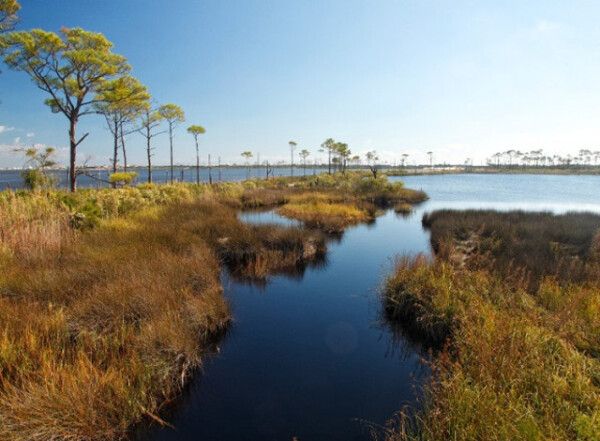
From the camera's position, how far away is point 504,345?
10.9 feet

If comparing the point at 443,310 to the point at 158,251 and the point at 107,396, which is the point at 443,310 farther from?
the point at 158,251

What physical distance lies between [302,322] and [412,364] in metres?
2.19

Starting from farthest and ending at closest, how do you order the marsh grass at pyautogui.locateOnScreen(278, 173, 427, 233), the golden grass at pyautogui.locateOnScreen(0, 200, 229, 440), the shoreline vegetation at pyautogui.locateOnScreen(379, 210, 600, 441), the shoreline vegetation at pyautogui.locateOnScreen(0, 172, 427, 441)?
1. the marsh grass at pyautogui.locateOnScreen(278, 173, 427, 233)
2. the shoreline vegetation at pyautogui.locateOnScreen(0, 172, 427, 441)
3. the golden grass at pyautogui.locateOnScreen(0, 200, 229, 440)
4. the shoreline vegetation at pyautogui.locateOnScreen(379, 210, 600, 441)

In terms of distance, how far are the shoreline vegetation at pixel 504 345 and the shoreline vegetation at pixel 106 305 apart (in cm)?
286

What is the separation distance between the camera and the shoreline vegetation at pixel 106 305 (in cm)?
285

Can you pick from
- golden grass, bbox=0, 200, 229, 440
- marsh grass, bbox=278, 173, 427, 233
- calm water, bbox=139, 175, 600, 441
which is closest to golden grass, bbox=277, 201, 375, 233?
marsh grass, bbox=278, 173, 427, 233

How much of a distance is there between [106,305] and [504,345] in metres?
5.65

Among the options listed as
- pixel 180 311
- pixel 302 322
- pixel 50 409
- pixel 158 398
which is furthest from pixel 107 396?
pixel 302 322

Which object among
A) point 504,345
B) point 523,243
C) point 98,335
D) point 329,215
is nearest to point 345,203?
point 329,215

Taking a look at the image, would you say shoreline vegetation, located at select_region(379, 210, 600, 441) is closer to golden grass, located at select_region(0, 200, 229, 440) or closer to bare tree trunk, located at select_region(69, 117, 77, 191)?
golden grass, located at select_region(0, 200, 229, 440)

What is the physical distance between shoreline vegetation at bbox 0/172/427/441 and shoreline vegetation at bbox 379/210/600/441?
286 cm

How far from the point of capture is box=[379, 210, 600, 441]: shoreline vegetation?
250cm

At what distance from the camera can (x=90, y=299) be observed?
4660 millimetres

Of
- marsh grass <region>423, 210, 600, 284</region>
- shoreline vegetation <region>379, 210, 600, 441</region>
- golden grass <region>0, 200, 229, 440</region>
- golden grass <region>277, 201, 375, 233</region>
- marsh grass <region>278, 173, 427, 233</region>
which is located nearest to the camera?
shoreline vegetation <region>379, 210, 600, 441</region>
